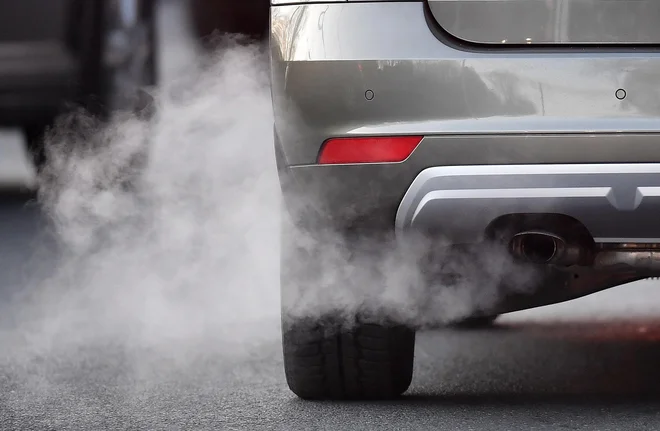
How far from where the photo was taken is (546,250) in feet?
10.7

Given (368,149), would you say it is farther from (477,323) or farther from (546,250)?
(477,323)

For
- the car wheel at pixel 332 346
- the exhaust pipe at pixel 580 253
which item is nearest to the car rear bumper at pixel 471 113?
the exhaust pipe at pixel 580 253

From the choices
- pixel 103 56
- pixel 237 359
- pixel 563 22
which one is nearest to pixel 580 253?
pixel 563 22

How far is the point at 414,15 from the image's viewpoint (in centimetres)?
302

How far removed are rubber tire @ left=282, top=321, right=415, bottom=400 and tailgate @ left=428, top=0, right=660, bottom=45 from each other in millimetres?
Answer: 865

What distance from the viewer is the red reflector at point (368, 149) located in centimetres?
301

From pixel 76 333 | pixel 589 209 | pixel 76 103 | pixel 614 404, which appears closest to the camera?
pixel 589 209

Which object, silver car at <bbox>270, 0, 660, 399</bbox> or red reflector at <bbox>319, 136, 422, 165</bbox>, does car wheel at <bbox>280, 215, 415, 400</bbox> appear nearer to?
silver car at <bbox>270, 0, 660, 399</bbox>

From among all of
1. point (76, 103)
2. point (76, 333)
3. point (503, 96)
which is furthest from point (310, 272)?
point (76, 103)

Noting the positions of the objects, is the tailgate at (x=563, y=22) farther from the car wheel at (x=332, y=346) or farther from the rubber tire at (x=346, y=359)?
the rubber tire at (x=346, y=359)

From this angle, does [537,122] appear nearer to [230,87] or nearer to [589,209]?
[589,209]

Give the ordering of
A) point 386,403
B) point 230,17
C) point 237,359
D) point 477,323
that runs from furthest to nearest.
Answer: point 230,17
point 477,323
point 237,359
point 386,403

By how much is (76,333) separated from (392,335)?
6.01 ft

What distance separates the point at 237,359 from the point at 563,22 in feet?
6.12
